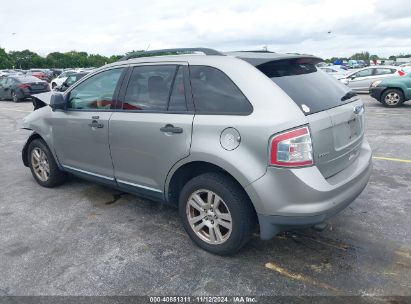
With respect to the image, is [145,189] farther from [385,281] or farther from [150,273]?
[385,281]

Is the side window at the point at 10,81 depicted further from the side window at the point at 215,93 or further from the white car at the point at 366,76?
the side window at the point at 215,93

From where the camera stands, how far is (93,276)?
2.94 metres

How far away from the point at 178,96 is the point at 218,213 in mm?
1116

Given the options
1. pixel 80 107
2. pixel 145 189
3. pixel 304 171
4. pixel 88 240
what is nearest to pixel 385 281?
pixel 304 171

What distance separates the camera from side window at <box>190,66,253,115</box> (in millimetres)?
2896

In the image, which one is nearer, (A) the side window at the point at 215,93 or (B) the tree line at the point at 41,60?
(A) the side window at the point at 215,93

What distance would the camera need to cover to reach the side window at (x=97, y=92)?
388cm

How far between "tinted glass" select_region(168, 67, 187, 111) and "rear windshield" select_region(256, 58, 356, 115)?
72cm

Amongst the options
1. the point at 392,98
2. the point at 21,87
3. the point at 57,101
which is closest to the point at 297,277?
the point at 57,101

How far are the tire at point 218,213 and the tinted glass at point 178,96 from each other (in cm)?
67

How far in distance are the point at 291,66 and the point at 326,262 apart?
5.71 feet

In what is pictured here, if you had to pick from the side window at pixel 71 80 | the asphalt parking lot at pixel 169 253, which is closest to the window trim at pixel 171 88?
the asphalt parking lot at pixel 169 253

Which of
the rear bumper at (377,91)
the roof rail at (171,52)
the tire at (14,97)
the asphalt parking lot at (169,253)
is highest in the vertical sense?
the roof rail at (171,52)

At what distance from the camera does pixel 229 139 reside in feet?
9.36
